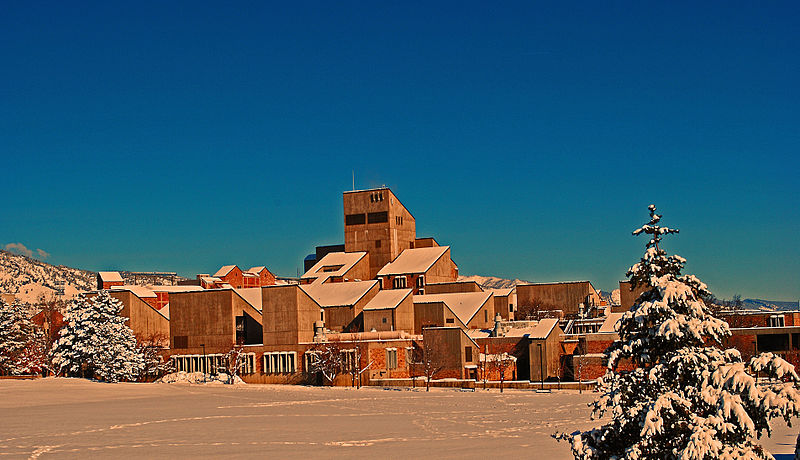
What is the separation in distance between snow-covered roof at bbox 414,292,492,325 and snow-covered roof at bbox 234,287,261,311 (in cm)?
1719

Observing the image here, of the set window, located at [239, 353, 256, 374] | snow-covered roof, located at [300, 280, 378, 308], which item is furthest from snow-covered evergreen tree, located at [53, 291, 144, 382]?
snow-covered roof, located at [300, 280, 378, 308]

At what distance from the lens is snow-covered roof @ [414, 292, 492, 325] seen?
93.7 m

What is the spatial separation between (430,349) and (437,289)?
24177 mm

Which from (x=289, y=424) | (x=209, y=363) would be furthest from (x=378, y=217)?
(x=289, y=424)

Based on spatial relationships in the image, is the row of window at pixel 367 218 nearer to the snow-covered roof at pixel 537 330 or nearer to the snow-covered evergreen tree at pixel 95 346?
the snow-covered roof at pixel 537 330

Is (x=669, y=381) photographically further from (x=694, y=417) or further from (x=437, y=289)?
(x=437, y=289)

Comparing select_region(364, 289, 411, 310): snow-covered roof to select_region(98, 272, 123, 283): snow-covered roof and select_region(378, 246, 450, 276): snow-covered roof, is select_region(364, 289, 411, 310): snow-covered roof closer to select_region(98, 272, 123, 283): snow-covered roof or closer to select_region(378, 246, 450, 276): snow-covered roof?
select_region(378, 246, 450, 276): snow-covered roof

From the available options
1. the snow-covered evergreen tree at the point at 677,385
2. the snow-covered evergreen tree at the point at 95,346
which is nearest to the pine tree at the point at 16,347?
the snow-covered evergreen tree at the point at 95,346

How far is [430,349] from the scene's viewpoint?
263 feet

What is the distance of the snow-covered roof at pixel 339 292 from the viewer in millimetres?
97625

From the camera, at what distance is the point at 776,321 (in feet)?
269

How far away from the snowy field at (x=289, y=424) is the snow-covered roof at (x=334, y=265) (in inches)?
1571

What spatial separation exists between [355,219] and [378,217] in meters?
3.41

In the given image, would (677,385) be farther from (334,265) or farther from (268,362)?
(334,265)
